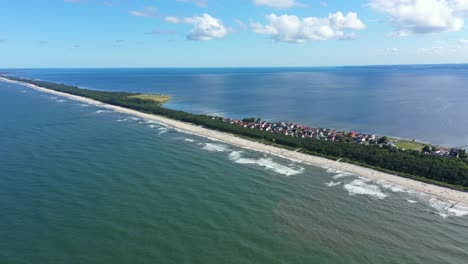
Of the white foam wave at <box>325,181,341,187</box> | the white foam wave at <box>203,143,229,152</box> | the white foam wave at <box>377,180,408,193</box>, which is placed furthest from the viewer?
the white foam wave at <box>203,143,229,152</box>

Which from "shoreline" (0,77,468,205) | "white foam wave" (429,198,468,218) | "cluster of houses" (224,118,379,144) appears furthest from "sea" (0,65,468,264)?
"cluster of houses" (224,118,379,144)

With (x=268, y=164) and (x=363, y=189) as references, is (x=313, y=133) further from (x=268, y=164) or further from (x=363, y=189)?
(x=363, y=189)

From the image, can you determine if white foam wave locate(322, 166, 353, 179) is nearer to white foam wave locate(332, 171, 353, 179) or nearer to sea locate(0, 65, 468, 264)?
white foam wave locate(332, 171, 353, 179)

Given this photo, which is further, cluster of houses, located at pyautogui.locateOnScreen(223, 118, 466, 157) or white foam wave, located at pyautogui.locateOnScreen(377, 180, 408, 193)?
cluster of houses, located at pyautogui.locateOnScreen(223, 118, 466, 157)

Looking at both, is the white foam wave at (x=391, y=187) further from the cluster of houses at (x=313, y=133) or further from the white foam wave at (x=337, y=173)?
the cluster of houses at (x=313, y=133)

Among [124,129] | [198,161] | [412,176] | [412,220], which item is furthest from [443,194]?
[124,129]

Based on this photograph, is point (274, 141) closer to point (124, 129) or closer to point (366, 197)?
point (366, 197)
